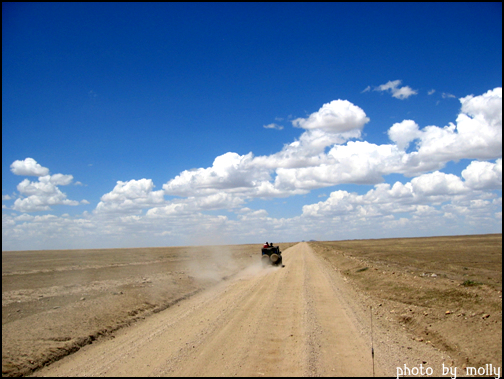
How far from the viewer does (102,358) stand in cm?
969

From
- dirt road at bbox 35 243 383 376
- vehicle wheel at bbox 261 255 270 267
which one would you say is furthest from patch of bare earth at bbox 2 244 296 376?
vehicle wheel at bbox 261 255 270 267

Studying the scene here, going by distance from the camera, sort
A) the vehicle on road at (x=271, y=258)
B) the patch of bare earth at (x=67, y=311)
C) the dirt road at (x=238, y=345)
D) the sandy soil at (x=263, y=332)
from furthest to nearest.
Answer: the vehicle on road at (x=271, y=258), the patch of bare earth at (x=67, y=311), the sandy soil at (x=263, y=332), the dirt road at (x=238, y=345)

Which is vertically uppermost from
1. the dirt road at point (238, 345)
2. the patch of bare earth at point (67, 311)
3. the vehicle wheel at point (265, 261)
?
the dirt road at point (238, 345)

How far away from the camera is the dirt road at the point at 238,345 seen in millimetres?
8109

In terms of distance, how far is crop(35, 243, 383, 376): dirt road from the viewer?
8.11 meters

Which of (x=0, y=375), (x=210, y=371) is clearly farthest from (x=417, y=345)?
(x=0, y=375)

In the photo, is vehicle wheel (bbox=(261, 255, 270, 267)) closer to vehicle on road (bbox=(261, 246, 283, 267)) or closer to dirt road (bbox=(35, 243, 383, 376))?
vehicle on road (bbox=(261, 246, 283, 267))

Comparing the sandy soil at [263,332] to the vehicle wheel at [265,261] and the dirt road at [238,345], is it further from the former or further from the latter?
the vehicle wheel at [265,261]

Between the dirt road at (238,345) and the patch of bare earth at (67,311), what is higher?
the dirt road at (238,345)

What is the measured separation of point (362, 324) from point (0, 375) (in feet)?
37.1

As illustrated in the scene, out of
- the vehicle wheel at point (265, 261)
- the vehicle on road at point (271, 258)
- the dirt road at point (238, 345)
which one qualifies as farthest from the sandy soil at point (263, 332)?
the vehicle wheel at point (265, 261)

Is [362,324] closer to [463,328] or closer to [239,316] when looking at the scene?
[463,328]

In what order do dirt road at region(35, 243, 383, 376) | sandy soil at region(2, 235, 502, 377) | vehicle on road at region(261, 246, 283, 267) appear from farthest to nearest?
vehicle on road at region(261, 246, 283, 267) → sandy soil at region(2, 235, 502, 377) → dirt road at region(35, 243, 383, 376)

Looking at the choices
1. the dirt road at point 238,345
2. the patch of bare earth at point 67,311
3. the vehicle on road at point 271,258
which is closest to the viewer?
the dirt road at point 238,345
